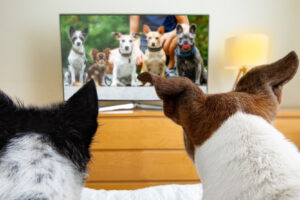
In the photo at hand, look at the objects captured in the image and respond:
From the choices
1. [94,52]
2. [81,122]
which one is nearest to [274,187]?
[81,122]

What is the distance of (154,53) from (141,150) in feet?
3.14

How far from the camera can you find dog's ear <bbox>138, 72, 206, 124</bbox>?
0.49 meters

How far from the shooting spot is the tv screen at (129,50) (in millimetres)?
1931

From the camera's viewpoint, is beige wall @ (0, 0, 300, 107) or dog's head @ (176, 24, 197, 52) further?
beige wall @ (0, 0, 300, 107)

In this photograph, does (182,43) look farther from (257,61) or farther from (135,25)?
(257,61)

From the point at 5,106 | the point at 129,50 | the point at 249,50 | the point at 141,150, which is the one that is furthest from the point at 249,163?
the point at 129,50

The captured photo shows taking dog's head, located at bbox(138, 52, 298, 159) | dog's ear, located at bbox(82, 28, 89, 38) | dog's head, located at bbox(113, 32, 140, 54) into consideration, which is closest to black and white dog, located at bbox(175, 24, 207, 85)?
dog's head, located at bbox(113, 32, 140, 54)

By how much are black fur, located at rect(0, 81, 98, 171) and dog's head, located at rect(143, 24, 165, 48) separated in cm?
156

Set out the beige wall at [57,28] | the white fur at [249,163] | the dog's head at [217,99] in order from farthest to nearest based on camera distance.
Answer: the beige wall at [57,28], the dog's head at [217,99], the white fur at [249,163]

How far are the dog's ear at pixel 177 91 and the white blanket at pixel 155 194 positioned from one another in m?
0.49

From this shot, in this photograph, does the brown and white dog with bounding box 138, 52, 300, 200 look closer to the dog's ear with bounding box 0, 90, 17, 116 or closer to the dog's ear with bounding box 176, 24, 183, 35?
the dog's ear with bounding box 0, 90, 17, 116

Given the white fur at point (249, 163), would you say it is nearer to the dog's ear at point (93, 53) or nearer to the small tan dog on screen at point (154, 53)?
the small tan dog on screen at point (154, 53)

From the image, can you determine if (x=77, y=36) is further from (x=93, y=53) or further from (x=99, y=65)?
(x=99, y=65)

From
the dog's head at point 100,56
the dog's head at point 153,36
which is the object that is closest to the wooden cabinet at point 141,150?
the dog's head at point 100,56
